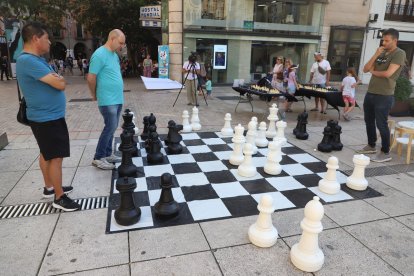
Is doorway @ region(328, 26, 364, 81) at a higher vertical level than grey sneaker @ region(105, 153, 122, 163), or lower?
higher

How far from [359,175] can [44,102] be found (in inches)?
126

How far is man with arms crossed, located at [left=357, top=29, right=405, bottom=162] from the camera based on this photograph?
387 cm

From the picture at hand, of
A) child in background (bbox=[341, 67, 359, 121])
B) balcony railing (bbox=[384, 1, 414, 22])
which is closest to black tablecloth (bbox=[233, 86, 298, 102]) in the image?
child in background (bbox=[341, 67, 359, 121])

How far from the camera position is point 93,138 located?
16.4 feet

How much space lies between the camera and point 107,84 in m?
3.45

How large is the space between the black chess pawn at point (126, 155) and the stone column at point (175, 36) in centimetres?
971

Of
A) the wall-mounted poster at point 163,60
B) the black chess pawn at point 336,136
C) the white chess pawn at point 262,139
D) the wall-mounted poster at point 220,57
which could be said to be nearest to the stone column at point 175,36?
the wall-mounted poster at point 163,60

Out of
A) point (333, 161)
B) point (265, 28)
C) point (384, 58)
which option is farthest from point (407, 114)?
point (265, 28)

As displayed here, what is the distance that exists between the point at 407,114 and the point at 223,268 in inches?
308

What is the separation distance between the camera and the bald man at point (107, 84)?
11.1 ft

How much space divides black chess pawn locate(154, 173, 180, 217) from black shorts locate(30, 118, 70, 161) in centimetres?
97

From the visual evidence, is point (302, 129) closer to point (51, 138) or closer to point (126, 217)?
point (126, 217)

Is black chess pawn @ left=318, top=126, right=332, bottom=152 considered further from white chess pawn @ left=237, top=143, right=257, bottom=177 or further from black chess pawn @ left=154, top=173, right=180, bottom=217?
black chess pawn @ left=154, top=173, right=180, bottom=217

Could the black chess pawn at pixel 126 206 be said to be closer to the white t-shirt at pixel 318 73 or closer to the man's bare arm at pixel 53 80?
the man's bare arm at pixel 53 80
